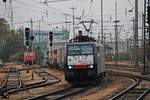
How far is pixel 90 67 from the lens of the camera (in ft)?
90.1

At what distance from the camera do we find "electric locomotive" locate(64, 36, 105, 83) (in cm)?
2750

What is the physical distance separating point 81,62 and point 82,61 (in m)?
0.10

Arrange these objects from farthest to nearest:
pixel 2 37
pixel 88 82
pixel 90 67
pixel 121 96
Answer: pixel 2 37
pixel 88 82
pixel 90 67
pixel 121 96

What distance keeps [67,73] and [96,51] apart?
251 cm

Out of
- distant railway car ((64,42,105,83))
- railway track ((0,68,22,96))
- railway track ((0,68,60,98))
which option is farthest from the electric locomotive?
railway track ((0,68,22,96))

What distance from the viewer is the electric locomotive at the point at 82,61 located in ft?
90.2

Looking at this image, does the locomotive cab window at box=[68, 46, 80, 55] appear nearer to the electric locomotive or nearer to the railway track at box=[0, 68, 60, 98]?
the electric locomotive

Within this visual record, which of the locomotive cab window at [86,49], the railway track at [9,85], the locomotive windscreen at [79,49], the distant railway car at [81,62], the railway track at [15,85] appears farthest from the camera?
the locomotive windscreen at [79,49]

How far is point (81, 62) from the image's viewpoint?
90.6 ft

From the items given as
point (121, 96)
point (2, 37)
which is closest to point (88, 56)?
point (121, 96)

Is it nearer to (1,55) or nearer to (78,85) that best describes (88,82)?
(78,85)

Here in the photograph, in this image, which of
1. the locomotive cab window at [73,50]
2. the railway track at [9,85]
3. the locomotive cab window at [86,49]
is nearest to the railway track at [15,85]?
the railway track at [9,85]

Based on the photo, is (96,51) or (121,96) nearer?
(121,96)

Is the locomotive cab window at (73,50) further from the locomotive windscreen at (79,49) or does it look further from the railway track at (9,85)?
the railway track at (9,85)
